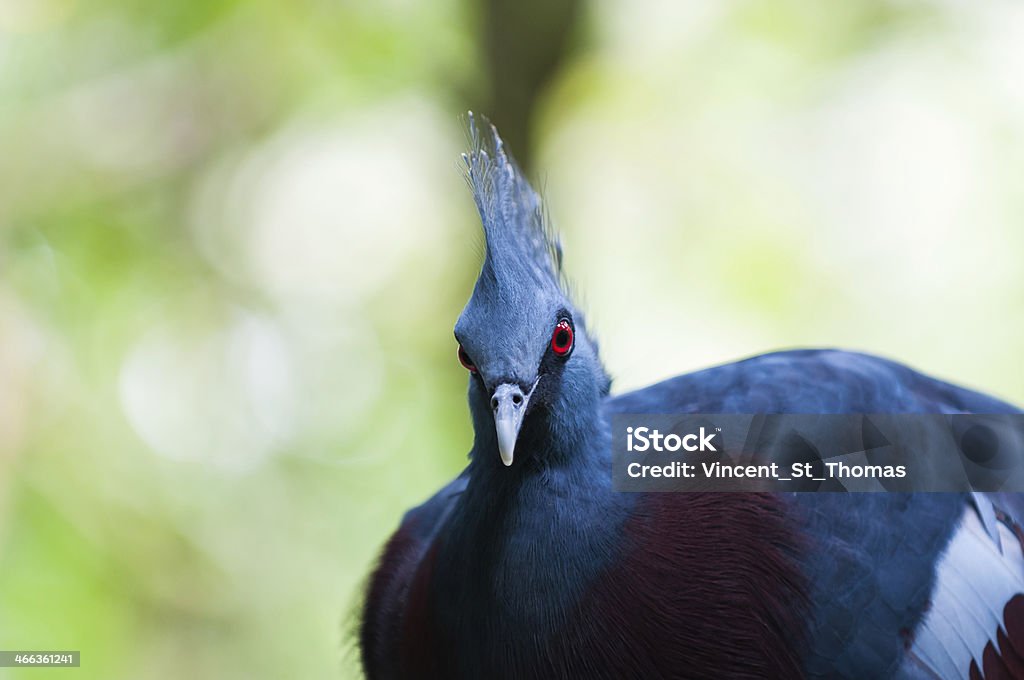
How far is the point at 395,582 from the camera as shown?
131 cm

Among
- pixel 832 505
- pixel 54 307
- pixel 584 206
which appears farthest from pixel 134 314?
pixel 832 505

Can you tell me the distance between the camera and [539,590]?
104 cm

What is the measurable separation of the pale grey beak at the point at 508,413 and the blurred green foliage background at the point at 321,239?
1.63m

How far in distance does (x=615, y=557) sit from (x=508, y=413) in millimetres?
273

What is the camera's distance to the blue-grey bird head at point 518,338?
37.2 inches

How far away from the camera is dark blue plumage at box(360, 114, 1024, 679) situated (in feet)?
3.39

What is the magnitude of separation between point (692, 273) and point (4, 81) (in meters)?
2.05

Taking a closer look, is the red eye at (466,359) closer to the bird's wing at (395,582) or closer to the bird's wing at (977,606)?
the bird's wing at (395,582)

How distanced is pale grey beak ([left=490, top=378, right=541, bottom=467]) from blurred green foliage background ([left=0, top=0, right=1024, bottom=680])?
1634 millimetres

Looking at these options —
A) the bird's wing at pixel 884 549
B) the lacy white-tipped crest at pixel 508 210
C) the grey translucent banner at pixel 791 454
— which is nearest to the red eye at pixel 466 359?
the lacy white-tipped crest at pixel 508 210

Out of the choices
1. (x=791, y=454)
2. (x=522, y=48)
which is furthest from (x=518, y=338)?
(x=522, y=48)

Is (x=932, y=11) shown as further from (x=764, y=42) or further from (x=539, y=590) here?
(x=539, y=590)

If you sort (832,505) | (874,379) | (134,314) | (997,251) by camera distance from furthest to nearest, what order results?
(134,314) → (997,251) → (874,379) → (832,505)

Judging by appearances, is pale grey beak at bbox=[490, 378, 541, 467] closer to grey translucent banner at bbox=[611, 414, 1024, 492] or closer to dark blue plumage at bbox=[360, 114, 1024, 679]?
dark blue plumage at bbox=[360, 114, 1024, 679]
